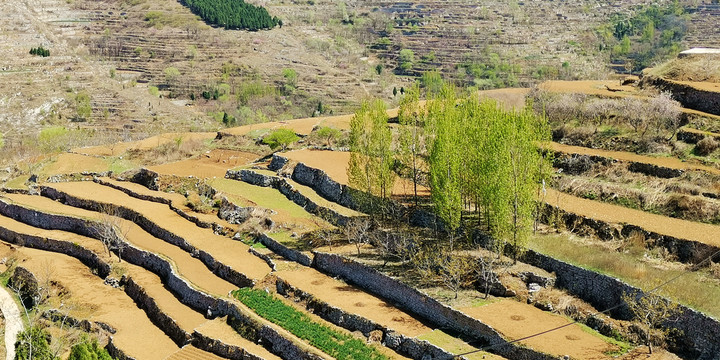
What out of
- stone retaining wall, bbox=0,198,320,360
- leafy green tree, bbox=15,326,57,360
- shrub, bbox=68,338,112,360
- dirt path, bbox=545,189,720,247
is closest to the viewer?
shrub, bbox=68,338,112,360

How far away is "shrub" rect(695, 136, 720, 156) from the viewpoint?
5050 cm

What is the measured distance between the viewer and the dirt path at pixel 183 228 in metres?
49.5

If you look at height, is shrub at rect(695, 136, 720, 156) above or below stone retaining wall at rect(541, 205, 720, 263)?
above

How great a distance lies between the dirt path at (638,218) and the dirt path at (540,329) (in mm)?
8044

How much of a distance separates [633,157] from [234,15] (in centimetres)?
11221

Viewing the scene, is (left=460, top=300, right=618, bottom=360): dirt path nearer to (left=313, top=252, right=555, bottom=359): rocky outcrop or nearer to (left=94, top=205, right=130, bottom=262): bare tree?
(left=313, top=252, right=555, bottom=359): rocky outcrop

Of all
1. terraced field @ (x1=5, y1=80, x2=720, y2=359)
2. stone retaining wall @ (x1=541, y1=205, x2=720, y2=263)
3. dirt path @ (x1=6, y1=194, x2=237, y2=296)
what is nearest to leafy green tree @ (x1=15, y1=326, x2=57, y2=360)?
terraced field @ (x1=5, y1=80, x2=720, y2=359)

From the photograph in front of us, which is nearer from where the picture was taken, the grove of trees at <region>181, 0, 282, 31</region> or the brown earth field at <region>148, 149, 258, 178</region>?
the brown earth field at <region>148, 149, 258, 178</region>

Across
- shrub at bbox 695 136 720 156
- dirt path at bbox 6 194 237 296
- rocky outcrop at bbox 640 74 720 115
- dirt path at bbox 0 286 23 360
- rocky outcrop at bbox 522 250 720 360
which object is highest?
rocky outcrop at bbox 640 74 720 115

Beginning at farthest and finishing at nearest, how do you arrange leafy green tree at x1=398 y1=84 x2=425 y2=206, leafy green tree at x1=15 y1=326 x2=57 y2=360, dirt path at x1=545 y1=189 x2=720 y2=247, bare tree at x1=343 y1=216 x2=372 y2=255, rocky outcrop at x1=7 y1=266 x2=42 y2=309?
rocky outcrop at x1=7 y1=266 x2=42 y2=309 < leafy green tree at x1=398 y1=84 x2=425 y2=206 < bare tree at x1=343 y1=216 x2=372 y2=255 < dirt path at x1=545 y1=189 x2=720 y2=247 < leafy green tree at x1=15 y1=326 x2=57 y2=360

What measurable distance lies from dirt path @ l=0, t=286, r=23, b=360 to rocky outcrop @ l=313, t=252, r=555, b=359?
17664 millimetres

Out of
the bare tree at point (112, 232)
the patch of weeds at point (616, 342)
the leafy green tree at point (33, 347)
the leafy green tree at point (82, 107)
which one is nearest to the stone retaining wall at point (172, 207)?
the bare tree at point (112, 232)

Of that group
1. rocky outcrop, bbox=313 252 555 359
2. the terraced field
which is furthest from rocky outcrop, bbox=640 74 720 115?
rocky outcrop, bbox=313 252 555 359

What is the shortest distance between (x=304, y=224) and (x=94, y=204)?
17950 mm
